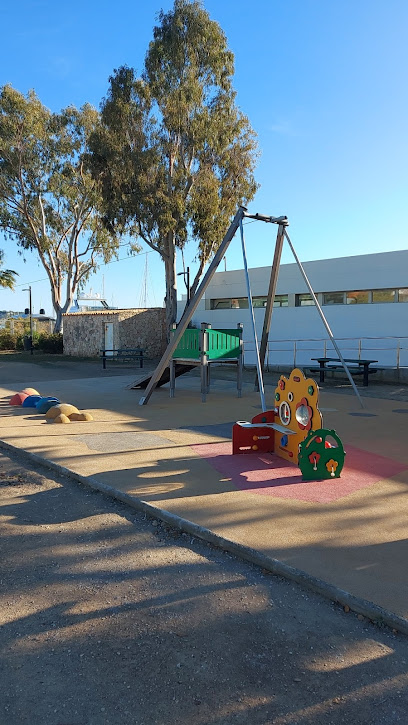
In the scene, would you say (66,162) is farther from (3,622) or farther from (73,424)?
(3,622)

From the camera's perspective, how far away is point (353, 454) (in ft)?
22.3

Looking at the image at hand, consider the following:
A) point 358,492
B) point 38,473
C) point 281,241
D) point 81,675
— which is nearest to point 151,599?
point 81,675

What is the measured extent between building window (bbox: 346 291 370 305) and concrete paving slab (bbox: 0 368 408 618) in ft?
37.7

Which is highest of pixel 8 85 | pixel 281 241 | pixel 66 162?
pixel 8 85

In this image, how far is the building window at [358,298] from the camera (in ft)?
72.2

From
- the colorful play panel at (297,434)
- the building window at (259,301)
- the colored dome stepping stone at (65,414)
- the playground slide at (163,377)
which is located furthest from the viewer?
the building window at (259,301)

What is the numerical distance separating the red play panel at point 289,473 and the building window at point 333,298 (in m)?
16.8


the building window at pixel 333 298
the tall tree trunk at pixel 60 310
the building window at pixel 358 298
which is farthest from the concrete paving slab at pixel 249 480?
the tall tree trunk at pixel 60 310

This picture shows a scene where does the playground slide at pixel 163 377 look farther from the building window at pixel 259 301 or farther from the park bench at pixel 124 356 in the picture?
the building window at pixel 259 301

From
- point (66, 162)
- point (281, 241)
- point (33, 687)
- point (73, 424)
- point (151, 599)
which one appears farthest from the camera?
point (66, 162)

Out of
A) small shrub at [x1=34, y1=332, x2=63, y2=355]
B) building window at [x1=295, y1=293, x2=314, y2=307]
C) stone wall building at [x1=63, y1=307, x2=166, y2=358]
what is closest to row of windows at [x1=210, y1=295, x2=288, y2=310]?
building window at [x1=295, y1=293, x2=314, y2=307]

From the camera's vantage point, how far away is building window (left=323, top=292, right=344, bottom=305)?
75.2ft

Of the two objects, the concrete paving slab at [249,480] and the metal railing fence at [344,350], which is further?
the metal railing fence at [344,350]

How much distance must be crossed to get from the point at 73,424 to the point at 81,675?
6.82m
